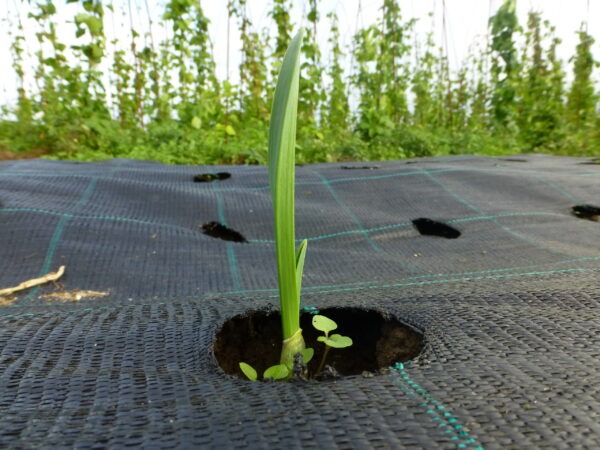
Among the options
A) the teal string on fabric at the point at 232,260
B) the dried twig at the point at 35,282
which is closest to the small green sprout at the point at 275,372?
the teal string on fabric at the point at 232,260

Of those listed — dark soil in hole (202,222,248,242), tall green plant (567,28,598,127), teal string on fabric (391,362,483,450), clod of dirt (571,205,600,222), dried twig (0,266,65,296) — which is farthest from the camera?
tall green plant (567,28,598,127)

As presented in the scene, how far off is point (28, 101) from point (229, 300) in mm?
4408

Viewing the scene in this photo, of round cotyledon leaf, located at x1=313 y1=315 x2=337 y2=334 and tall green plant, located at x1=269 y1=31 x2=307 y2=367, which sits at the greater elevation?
tall green plant, located at x1=269 y1=31 x2=307 y2=367

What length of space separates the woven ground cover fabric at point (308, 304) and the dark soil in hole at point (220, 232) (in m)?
0.02

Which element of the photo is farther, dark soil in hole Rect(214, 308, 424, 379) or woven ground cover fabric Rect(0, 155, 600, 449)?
dark soil in hole Rect(214, 308, 424, 379)

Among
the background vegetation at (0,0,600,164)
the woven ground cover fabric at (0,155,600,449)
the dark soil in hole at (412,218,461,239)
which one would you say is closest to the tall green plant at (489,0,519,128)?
the background vegetation at (0,0,600,164)

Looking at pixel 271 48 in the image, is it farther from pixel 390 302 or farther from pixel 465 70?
pixel 390 302

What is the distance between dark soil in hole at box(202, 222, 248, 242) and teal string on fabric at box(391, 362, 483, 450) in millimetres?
1152

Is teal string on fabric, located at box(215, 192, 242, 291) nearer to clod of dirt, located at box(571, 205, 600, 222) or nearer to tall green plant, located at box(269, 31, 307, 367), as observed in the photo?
tall green plant, located at box(269, 31, 307, 367)

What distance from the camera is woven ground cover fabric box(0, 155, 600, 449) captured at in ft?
A: 1.72

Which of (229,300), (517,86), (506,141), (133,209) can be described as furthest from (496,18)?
(229,300)

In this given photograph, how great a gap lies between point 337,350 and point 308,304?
154mm

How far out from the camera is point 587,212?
2018mm

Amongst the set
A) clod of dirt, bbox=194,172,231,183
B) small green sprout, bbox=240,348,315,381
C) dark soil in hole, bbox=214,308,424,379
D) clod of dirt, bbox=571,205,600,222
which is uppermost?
clod of dirt, bbox=194,172,231,183
